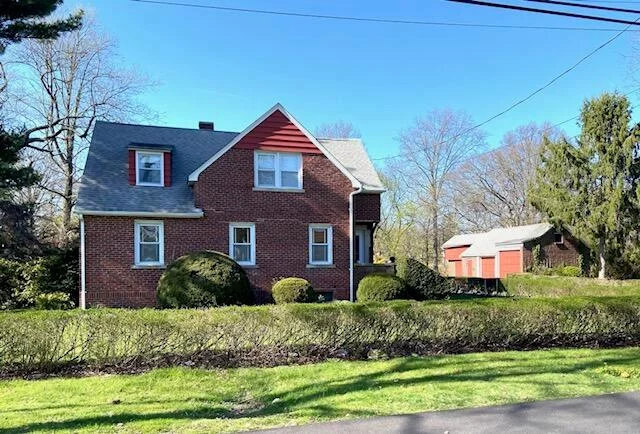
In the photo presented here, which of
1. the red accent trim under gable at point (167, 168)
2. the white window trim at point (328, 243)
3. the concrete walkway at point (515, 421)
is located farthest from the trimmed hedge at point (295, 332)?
the red accent trim under gable at point (167, 168)

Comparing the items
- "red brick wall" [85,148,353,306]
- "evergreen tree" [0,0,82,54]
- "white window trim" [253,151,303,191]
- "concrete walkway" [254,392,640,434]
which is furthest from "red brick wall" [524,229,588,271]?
"evergreen tree" [0,0,82,54]

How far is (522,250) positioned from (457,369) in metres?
26.3

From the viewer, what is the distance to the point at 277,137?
17.2 metres

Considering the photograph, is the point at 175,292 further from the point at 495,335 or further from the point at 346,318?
the point at 495,335

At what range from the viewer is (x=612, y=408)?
550 cm

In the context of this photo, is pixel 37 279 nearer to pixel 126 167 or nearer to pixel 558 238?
pixel 126 167

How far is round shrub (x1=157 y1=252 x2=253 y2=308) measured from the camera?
543 inches

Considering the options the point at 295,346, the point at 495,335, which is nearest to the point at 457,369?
the point at 495,335

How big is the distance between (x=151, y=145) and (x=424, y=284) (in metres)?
11.3

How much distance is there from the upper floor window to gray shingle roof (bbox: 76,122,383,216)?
2.63 m

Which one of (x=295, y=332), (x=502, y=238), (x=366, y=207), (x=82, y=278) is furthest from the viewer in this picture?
(x=502, y=238)

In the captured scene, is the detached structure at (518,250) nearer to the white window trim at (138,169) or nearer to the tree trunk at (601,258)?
the tree trunk at (601,258)

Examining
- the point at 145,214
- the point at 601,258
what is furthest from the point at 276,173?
the point at 601,258

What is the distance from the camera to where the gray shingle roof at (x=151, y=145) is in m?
16.0
